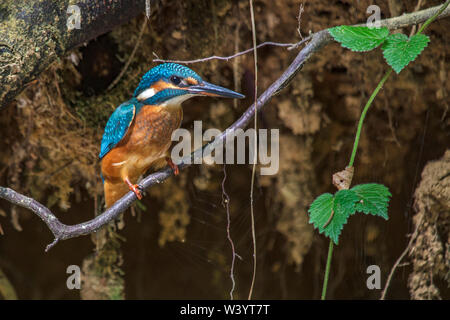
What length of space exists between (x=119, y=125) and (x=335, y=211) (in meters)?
0.63

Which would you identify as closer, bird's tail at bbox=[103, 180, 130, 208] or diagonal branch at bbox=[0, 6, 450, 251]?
diagonal branch at bbox=[0, 6, 450, 251]

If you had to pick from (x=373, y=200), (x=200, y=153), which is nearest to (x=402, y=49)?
(x=373, y=200)

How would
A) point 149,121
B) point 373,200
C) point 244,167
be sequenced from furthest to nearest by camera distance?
point 244,167 < point 149,121 < point 373,200

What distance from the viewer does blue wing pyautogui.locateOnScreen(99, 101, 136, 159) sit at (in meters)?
1.40

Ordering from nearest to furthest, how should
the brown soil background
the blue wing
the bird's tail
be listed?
the blue wing
the bird's tail
the brown soil background

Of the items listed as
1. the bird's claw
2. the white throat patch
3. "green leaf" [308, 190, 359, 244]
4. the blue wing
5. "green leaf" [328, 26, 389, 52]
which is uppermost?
"green leaf" [328, 26, 389, 52]

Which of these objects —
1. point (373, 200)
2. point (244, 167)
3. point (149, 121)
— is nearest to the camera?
point (373, 200)

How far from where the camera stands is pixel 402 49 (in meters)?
1.28

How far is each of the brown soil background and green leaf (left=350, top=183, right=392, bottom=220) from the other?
1.69 feet

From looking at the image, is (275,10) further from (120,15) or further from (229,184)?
(229,184)

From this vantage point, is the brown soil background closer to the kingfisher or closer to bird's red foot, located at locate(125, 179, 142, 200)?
the kingfisher

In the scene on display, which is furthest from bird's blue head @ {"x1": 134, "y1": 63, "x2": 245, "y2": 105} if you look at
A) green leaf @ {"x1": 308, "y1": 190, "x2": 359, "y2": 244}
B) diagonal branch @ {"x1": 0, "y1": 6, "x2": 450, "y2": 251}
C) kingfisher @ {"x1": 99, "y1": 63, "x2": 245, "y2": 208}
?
green leaf @ {"x1": 308, "y1": 190, "x2": 359, "y2": 244}

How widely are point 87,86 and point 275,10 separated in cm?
76

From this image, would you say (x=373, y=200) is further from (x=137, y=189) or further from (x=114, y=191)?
(x=114, y=191)
